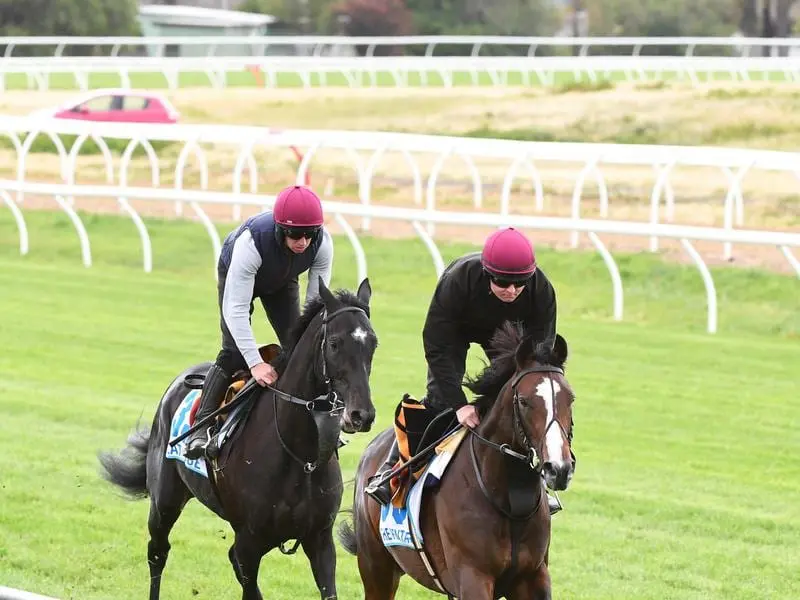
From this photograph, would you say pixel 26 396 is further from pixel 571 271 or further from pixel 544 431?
pixel 544 431

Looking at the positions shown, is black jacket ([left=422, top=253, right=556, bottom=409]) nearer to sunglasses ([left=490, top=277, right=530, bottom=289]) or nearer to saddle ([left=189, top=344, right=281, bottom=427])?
sunglasses ([left=490, top=277, right=530, bottom=289])

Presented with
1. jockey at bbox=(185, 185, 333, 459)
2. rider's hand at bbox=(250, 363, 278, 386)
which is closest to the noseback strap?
jockey at bbox=(185, 185, 333, 459)

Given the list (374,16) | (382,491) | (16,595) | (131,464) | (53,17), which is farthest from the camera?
(374,16)

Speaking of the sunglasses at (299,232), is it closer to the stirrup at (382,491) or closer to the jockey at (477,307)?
the jockey at (477,307)

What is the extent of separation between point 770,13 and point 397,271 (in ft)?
131

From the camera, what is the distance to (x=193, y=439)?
6500mm

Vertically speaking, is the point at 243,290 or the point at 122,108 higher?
the point at 243,290

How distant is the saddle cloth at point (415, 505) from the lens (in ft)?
18.1

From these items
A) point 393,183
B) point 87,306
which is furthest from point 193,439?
point 393,183

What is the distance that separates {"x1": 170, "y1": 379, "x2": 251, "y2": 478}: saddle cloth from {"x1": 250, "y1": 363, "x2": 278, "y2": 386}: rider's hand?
196mm

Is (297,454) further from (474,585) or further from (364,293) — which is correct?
(474,585)

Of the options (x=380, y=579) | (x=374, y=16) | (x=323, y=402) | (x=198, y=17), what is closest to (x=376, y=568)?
(x=380, y=579)

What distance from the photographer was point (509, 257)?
5215 millimetres

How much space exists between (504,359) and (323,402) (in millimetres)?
1030
